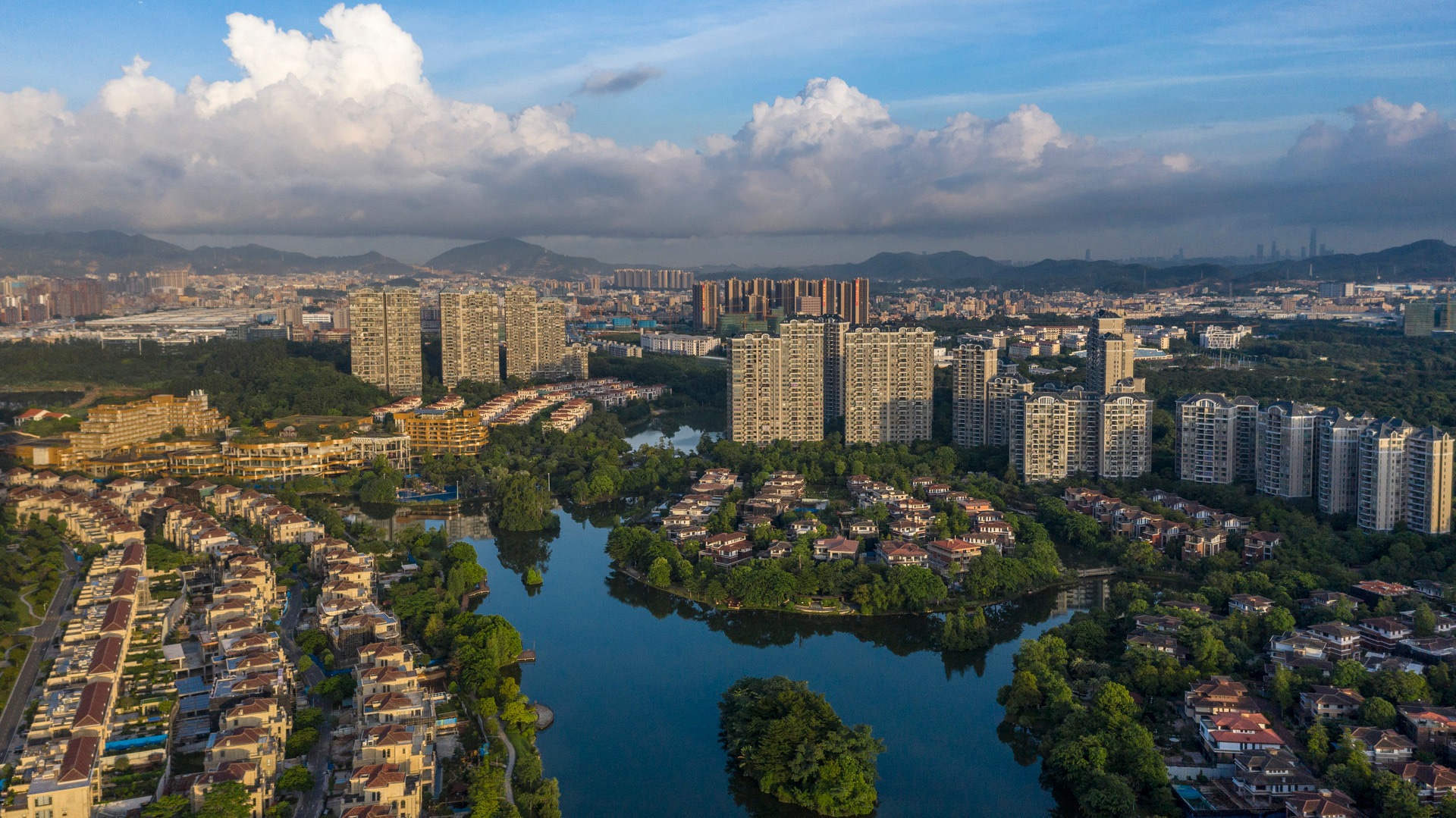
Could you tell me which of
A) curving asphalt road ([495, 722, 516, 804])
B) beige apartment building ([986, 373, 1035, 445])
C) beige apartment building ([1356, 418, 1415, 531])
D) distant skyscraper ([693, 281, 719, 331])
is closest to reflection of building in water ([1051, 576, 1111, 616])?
beige apartment building ([1356, 418, 1415, 531])

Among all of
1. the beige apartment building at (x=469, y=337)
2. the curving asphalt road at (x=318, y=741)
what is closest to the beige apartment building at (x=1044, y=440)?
the curving asphalt road at (x=318, y=741)

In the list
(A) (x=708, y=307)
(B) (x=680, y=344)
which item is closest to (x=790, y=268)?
(A) (x=708, y=307)

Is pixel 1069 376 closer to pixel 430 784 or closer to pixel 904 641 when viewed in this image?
pixel 904 641

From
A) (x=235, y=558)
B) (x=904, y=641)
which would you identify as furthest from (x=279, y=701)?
(x=904, y=641)

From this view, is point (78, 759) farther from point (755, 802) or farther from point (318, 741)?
point (755, 802)

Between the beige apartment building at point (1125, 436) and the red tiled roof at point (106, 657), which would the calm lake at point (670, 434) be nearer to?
the beige apartment building at point (1125, 436)

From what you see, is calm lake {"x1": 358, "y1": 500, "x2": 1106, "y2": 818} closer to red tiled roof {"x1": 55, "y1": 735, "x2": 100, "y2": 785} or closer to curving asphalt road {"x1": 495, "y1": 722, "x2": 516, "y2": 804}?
curving asphalt road {"x1": 495, "y1": 722, "x2": 516, "y2": 804}
